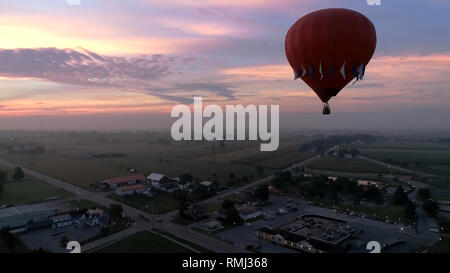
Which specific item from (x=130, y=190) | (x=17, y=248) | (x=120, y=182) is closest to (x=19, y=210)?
(x=17, y=248)

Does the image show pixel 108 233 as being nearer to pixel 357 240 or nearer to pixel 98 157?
pixel 357 240

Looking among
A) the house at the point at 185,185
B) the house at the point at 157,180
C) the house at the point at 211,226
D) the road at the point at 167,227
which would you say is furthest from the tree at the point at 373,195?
the house at the point at 157,180

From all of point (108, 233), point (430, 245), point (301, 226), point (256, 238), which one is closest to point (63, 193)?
point (108, 233)

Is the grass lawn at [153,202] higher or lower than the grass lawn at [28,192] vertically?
lower

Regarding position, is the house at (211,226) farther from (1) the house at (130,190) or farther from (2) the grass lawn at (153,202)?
(1) the house at (130,190)

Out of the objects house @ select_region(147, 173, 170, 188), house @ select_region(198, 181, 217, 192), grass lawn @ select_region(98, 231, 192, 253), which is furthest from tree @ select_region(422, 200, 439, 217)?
house @ select_region(147, 173, 170, 188)

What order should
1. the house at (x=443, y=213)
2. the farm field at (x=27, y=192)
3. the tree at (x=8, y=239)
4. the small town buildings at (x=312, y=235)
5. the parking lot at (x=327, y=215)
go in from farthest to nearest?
the farm field at (x=27, y=192)
the house at (x=443, y=213)
the parking lot at (x=327, y=215)
the small town buildings at (x=312, y=235)
the tree at (x=8, y=239)

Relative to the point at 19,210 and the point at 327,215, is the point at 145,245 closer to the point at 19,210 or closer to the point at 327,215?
the point at 19,210
